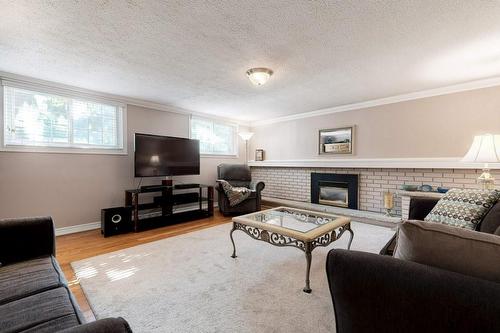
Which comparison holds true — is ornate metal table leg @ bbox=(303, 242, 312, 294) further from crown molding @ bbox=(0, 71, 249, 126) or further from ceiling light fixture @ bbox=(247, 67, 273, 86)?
crown molding @ bbox=(0, 71, 249, 126)

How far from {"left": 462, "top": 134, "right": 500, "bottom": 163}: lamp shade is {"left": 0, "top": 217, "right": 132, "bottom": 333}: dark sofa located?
10.1 ft

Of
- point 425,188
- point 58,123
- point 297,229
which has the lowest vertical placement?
point 297,229

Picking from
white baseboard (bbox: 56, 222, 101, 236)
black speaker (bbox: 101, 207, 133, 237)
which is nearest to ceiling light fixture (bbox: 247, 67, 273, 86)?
black speaker (bbox: 101, 207, 133, 237)

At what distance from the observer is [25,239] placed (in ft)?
4.93

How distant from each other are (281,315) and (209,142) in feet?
13.8

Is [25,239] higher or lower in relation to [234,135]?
lower

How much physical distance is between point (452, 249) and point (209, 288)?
5.59 ft

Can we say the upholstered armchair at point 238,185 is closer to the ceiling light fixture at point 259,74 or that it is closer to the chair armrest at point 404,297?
the ceiling light fixture at point 259,74

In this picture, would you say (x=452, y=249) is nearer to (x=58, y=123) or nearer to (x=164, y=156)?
(x=164, y=156)

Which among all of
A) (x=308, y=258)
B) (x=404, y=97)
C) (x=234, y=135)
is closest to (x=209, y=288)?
(x=308, y=258)

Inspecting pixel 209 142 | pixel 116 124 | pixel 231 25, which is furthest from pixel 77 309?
pixel 209 142

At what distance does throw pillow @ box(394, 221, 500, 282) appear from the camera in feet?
2.38

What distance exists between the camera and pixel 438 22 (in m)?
1.83

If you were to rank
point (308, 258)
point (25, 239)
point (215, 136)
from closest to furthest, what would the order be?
point (25, 239) < point (308, 258) < point (215, 136)
